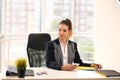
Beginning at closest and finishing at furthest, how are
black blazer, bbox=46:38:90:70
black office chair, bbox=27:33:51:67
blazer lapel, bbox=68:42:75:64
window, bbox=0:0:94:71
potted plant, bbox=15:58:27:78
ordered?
1. potted plant, bbox=15:58:27:78
2. black blazer, bbox=46:38:90:70
3. blazer lapel, bbox=68:42:75:64
4. black office chair, bbox=27:33:51:67
5. window, bbox=0:0:94:71

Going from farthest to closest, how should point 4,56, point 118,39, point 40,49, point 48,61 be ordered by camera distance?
point 4,56 < point 118,39 < point 40,49 < point 48,61

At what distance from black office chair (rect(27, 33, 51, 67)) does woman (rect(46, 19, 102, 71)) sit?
50 centimetres

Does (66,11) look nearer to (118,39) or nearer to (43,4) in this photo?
(43,4)

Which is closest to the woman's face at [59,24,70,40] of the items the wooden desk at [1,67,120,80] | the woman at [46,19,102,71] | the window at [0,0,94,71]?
the woman at [46,19,102,71]

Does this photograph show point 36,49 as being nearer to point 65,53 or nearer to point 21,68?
point 65,53

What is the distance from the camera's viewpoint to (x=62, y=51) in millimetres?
3154

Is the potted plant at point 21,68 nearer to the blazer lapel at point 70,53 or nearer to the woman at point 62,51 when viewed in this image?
the woman at point 62,51

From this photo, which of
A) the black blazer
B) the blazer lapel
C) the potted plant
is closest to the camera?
the potted plant

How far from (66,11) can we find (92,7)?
21.8 inches

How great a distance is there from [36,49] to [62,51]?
1.88ft

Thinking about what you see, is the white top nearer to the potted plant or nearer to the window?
the potted plant

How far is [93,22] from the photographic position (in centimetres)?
524

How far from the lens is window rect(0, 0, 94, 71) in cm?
509

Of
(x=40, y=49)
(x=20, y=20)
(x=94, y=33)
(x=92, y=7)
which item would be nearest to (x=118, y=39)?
(x=94, y=33)
